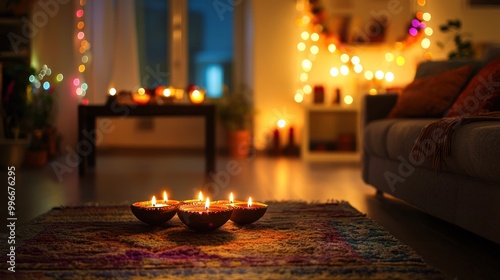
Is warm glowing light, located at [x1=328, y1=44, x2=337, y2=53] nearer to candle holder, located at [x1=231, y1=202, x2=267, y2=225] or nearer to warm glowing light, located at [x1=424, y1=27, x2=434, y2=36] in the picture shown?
warm glowing light, located at [x1=424, y1=27, x2=434, y2=36]

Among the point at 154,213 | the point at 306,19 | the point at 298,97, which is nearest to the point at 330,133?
the point at 298,97

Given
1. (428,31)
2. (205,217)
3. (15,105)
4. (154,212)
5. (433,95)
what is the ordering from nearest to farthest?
(205,217) < (154,212) < (433,95) < (15,105) < (428,31)

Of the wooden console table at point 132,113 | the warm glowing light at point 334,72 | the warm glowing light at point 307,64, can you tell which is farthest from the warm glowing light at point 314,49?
the wooden console table at point 132,113

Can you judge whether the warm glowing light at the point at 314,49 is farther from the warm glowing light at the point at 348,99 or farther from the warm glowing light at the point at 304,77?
the warm glowing light at the point at 348,99

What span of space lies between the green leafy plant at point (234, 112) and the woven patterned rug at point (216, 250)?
12.4 ft

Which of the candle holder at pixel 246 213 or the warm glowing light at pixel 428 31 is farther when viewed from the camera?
the warm glowing light at pixel 428 31

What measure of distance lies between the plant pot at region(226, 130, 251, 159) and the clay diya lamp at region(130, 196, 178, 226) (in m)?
3.92

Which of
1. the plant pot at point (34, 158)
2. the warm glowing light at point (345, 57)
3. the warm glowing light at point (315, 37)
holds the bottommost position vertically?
the plant pot at point (34, 158)

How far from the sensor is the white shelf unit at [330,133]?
571 centimetres

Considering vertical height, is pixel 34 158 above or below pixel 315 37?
below

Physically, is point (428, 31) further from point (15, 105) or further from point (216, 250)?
point (216, 250)

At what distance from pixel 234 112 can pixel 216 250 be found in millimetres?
4407

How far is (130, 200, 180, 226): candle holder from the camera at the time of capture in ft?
6.69

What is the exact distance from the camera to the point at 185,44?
21.7ft
